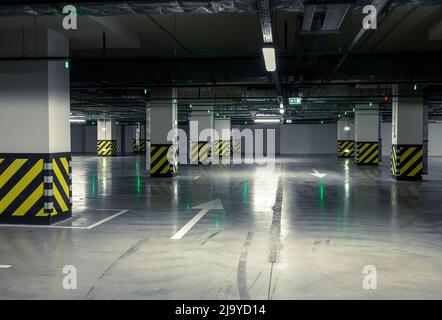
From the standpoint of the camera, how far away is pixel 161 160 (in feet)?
68.4

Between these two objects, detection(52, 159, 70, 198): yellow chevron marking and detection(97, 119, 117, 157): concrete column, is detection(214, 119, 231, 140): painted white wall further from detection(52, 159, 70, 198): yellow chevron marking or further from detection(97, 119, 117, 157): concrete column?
detection(52, 159, 70, 198): yellow chevron marking

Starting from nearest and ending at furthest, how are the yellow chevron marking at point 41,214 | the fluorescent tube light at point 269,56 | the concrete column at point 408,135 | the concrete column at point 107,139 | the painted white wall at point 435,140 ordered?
1. the fluorescent tube light at point 269,56
2. the yellow chevron marking at point 41,214
3. the concrete column at point 408,135
4. the concrete column at point 107,139
5. the painted white wall at point 435,140

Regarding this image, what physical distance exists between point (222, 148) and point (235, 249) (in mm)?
33727

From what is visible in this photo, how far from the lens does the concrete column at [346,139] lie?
136 ft

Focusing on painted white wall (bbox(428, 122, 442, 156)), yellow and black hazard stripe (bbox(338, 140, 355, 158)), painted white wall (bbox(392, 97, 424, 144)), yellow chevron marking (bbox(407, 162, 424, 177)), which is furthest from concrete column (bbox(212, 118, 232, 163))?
yellow chevron marking (bbox(407, 162, 424, 177))

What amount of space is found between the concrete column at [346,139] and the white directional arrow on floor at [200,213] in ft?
101

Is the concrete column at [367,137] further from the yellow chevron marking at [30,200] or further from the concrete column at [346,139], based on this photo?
the yellow chevron marking at [30,200]

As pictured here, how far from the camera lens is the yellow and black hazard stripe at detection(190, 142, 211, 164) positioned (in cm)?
3148

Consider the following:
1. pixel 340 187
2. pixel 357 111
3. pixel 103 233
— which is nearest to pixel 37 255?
pixel 103 233

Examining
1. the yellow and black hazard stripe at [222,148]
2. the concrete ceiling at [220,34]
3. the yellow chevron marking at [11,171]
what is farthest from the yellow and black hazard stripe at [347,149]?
the yellow chevron marking at [11,171]

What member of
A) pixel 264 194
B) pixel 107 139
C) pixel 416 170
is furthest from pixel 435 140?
pixel 264 194

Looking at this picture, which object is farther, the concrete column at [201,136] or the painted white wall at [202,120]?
the painted white wall at [202,120]

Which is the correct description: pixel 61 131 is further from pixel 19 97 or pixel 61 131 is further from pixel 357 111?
pixel 357 111

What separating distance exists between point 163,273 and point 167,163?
49.8ft
